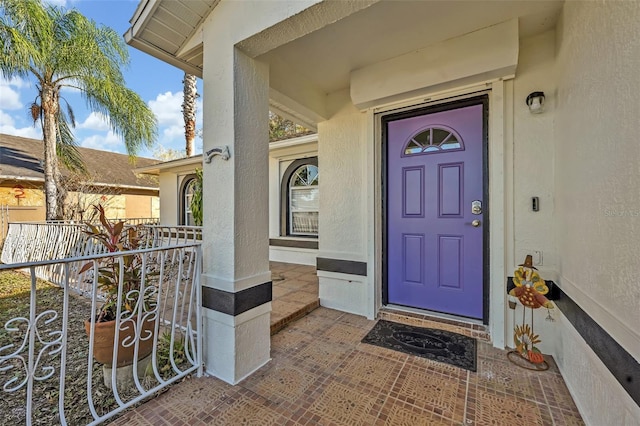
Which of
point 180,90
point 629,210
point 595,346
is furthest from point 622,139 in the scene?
point 180,90

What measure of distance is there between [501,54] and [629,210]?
5.26 feet

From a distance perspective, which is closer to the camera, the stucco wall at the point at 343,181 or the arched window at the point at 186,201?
the stucco wall at the point at 343,181

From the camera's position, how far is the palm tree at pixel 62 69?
18.2 ft

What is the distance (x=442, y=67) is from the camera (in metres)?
2.40

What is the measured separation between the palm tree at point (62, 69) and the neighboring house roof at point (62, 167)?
144 cm

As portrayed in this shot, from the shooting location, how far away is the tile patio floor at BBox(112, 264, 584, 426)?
159 cm

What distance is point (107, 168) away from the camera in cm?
1235

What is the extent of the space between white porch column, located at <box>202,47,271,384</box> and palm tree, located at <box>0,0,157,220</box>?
261 inches

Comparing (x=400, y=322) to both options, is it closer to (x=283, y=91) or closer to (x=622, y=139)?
(x=622, y=139)

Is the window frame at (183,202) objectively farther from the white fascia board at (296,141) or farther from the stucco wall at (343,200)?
the stucco wall at (343,200)

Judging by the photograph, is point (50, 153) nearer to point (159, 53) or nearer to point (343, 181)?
point (159, 53)

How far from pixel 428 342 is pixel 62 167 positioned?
36.2 ft

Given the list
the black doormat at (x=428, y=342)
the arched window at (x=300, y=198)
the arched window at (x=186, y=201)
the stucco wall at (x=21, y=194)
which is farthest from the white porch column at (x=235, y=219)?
the stucco wall at (x=21, y=194)

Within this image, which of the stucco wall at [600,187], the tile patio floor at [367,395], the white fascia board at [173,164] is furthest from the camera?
the white fascia board at [173,164]
